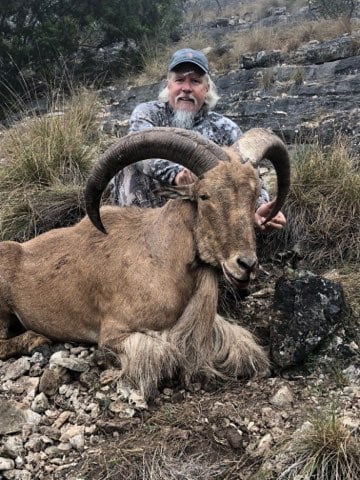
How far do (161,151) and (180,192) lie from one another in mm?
318

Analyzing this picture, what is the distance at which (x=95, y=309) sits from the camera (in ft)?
15.2

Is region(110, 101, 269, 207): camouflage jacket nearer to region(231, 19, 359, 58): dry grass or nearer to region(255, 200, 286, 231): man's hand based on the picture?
region(255, 200, 286, 231): man's hand

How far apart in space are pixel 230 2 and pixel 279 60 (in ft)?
70.0

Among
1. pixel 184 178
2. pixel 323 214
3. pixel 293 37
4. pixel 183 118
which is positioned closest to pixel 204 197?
pixel 184 178

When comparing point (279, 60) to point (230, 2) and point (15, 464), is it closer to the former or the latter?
point (15, 464)

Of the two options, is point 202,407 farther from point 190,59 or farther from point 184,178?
point 190,59

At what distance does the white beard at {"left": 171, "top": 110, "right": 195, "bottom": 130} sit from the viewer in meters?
5.94

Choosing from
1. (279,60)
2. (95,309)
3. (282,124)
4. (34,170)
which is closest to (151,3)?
(279,60)

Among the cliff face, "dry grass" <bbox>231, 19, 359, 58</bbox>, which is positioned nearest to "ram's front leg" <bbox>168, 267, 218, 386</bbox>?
the cliff face

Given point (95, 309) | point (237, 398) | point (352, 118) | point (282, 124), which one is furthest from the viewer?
point (282, 124)

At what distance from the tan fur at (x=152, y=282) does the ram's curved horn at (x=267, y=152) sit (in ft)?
0.52

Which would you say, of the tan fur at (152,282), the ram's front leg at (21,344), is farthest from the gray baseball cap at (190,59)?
the ram's front leg at (21,344)

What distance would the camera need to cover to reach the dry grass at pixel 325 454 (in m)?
2.92

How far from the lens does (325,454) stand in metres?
2.97
